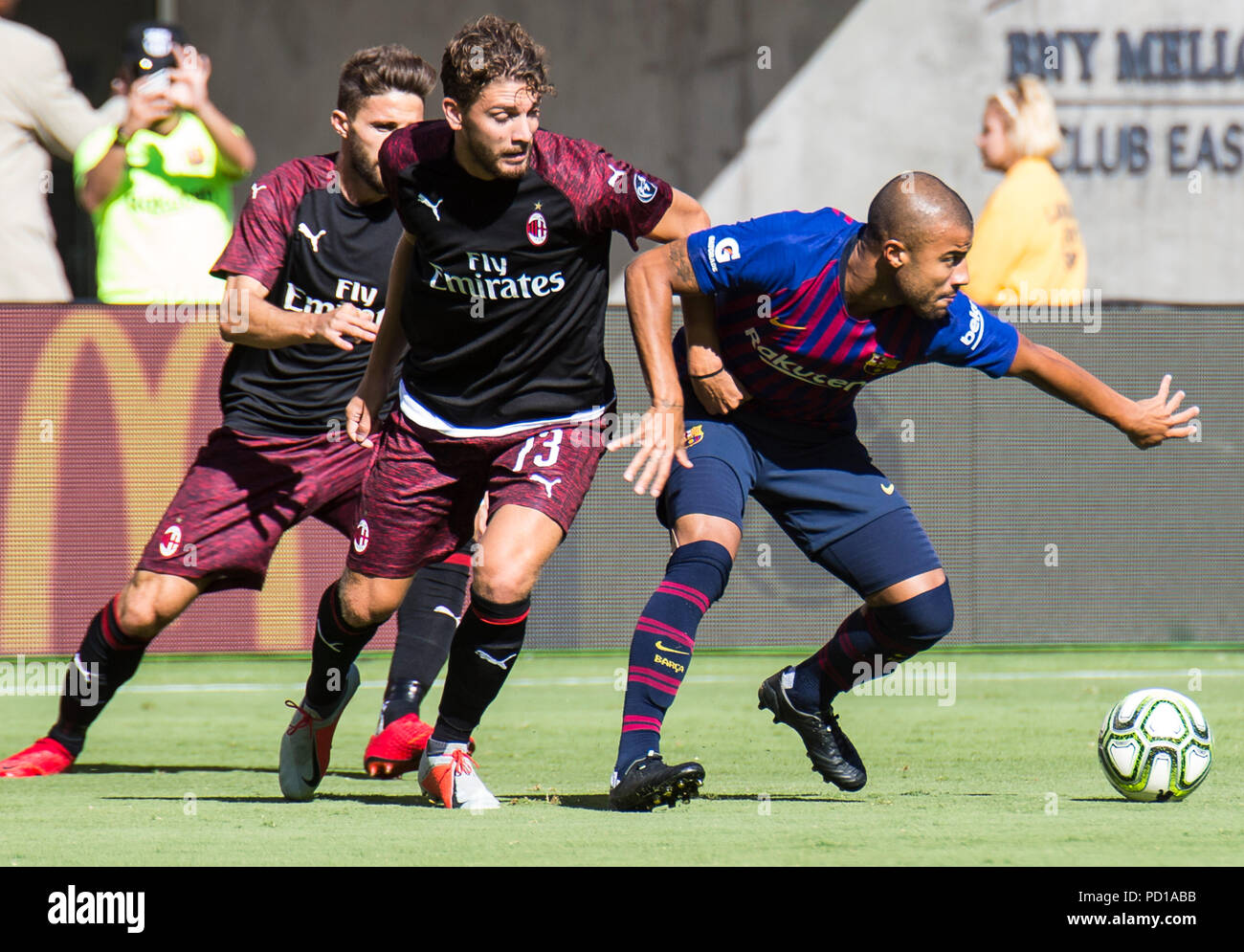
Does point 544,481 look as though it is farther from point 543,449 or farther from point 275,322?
point 275,322

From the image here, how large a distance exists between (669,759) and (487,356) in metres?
1.95

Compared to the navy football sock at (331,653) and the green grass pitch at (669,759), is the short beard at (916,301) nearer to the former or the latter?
the green grass pitch at (669,759)

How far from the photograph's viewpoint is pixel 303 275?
6543 mm

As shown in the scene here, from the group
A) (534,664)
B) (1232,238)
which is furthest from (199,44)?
(1232,238)

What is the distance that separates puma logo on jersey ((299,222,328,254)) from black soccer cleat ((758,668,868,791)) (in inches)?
85.8

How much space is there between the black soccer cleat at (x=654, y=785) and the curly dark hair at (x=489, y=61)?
6.21 ft

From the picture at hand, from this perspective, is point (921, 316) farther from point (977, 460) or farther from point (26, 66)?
point (26, 66)

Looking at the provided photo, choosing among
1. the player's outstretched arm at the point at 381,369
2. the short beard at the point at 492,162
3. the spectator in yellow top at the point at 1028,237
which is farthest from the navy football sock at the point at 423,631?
the spectator in yellow top at the point at 1028,237

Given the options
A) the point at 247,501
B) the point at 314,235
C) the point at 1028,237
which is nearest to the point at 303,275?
the point at 314,235

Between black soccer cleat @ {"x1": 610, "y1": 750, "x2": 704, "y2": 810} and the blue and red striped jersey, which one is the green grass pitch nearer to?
black soccer cleat @ {"x1": 610, "y1": 750, "x2": 704, "y2": 810}

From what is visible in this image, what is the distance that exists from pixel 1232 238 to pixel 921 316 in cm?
1151

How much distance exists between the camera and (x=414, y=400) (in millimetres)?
5734

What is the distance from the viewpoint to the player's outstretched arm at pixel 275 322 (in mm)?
5480

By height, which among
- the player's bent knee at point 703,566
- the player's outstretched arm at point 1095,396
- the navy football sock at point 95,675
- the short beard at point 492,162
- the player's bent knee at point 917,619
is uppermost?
the short beard at point 492,162
